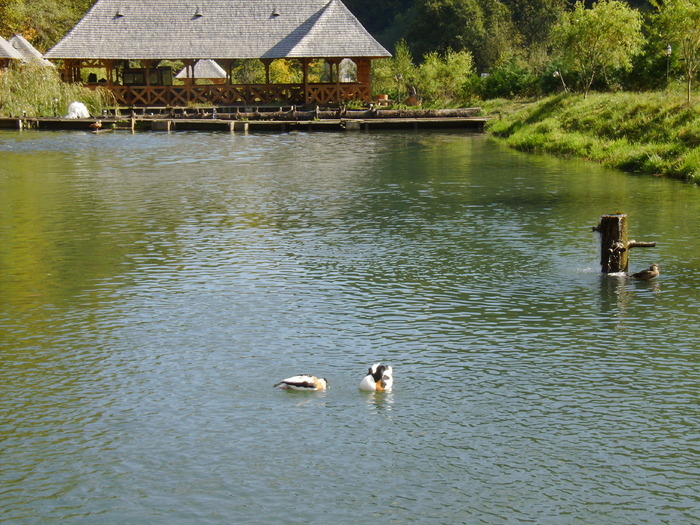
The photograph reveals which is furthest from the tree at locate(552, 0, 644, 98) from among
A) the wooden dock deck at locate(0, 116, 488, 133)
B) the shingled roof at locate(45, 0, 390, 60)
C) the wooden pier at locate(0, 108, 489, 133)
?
the shingled roof at locate(45, 0, 390, 60)

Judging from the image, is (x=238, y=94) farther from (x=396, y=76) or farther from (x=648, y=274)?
(x=648, y=274)

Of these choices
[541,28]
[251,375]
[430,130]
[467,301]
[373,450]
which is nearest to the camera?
[373,450]

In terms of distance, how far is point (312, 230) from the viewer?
2080cm

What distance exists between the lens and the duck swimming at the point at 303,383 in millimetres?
10695

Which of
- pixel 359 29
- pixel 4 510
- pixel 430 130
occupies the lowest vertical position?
pixel 4 510

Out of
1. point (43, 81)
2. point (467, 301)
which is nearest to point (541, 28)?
point (43, 81)

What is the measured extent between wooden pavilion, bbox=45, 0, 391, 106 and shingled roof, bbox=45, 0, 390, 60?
0.06 metres

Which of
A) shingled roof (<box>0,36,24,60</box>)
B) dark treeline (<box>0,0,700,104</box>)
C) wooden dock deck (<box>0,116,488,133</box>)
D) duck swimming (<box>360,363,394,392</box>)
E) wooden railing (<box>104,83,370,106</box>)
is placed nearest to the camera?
duck swimming (<box>360,363,394,392</box>)

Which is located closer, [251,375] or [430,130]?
[251,375]

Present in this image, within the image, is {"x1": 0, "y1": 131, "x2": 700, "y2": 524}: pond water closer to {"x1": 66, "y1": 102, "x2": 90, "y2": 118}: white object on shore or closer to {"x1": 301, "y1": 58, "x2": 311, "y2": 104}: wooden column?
{"x1": 66, "y1": 102, "x2": 90, "y2": 118}: white object on shore

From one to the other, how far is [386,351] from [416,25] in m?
78.9

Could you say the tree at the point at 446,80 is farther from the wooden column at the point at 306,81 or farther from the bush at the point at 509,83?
the wooden column at the point at 306,81

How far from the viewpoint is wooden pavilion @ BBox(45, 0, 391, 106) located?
58656 millimetres

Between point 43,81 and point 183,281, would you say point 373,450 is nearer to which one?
point 183,281
